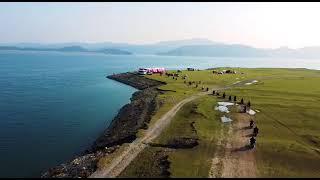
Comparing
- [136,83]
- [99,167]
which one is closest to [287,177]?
[99,167]

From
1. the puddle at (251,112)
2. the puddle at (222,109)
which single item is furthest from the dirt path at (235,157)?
the puddle at (222,109)

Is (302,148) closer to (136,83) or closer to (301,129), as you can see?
(301,129)

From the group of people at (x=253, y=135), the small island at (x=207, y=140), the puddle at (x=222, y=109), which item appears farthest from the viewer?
the puddle at (x=222, y=109)

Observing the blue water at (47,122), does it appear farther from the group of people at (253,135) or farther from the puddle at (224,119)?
the group of people at (253,135)

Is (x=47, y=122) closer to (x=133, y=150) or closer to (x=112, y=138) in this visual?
(x=112, y=138)

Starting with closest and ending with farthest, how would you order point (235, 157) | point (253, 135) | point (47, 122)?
point (235, 157)
point (253, 135)
point (47, 122)

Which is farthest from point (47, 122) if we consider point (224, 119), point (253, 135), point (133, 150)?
A: point (253, 135)

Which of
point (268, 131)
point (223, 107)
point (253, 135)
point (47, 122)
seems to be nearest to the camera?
point (253, 135)
